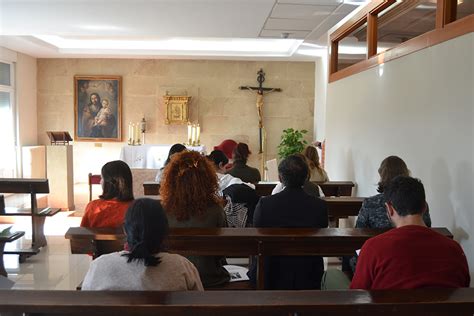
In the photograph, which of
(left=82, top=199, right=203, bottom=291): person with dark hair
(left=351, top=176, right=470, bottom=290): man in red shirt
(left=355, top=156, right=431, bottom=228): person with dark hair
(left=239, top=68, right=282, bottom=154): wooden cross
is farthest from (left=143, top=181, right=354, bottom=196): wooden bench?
(left=239, top=68, right=282, bottom=154): wooden cross

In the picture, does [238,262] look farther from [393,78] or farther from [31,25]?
[31,25]

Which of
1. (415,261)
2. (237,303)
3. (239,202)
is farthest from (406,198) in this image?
(239,202)

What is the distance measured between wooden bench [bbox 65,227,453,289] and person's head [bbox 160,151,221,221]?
115mm

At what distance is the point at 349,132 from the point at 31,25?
4.35 metres

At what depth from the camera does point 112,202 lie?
284cm

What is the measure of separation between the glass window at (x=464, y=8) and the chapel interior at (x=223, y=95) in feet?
0.05

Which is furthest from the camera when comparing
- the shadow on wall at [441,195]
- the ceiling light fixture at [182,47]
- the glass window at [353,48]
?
the ceiling light fixture at [182,47]

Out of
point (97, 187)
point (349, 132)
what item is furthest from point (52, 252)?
point (97, 187)

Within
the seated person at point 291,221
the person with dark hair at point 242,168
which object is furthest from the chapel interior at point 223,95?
the seated person at point 291,221

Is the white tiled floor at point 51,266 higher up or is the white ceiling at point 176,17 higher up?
the white ceiling at point 176,17

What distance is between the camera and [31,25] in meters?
6.18

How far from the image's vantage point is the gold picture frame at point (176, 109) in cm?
1044

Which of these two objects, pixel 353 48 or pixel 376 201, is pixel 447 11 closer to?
pixel 376 201

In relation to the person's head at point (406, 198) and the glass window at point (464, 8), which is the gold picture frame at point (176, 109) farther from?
the person's head at point (406, 198)
